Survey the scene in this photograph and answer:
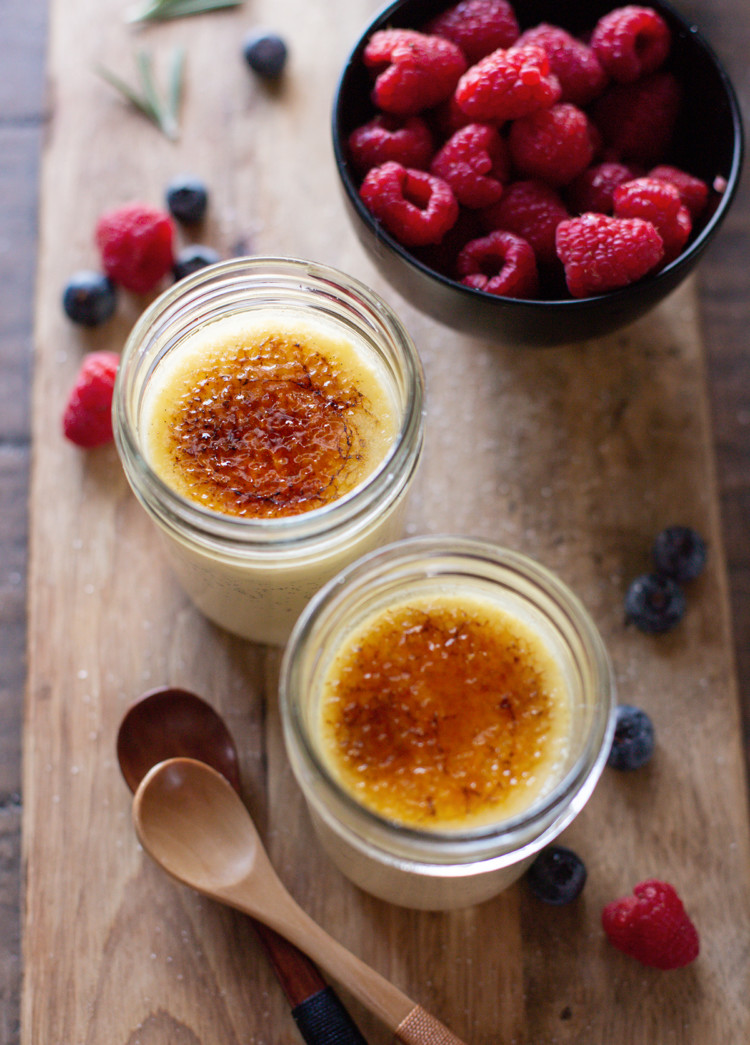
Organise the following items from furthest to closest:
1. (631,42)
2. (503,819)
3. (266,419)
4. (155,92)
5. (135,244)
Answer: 1. (155,92)
2. (135,244)
3. (631,42)
4. (266,419)
5. (503,819)

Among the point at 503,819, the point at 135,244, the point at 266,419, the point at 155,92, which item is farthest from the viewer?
the point at 155,92

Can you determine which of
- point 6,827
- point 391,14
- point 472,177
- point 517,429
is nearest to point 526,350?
point 517,429

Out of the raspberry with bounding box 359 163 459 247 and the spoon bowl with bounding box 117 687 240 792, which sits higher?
the raspberry with bounding box 359 163 459 247

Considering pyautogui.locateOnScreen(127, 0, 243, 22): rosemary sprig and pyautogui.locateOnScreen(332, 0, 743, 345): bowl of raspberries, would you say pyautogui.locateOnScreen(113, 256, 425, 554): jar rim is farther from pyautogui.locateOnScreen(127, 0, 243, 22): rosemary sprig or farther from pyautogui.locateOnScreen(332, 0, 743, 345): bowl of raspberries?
pyautogui.locateOnScreen(127, 0, 243, 22): rosemary sprig

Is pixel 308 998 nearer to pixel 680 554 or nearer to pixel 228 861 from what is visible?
pixel 228 861

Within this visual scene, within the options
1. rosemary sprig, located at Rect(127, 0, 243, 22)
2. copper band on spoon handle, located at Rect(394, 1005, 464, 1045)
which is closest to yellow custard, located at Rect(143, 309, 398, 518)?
copper band on spoon handle, located at Rect(394, 1005, 464, 1045)

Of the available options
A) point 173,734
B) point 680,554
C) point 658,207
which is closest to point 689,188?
point 658,207

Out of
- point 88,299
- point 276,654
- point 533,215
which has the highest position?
point 533,215
